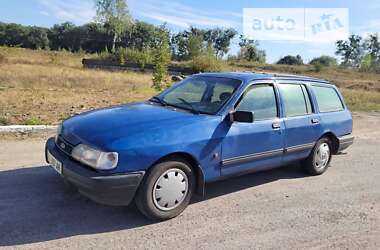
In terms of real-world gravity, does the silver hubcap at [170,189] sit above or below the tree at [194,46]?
below

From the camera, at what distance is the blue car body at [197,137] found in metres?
3.47

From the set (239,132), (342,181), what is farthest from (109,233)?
(342,181)

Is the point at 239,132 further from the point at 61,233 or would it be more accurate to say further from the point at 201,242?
the point at 61,233

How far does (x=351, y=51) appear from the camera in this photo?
89.7 m

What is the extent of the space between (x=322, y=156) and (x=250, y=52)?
242 ft

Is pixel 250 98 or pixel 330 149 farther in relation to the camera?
pixel 330 149

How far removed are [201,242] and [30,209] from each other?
181 centimetres

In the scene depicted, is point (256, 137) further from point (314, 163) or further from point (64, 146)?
point (64, 146)

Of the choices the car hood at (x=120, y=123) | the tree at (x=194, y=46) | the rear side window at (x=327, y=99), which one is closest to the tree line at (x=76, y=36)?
the tree at (x=194, y=46)

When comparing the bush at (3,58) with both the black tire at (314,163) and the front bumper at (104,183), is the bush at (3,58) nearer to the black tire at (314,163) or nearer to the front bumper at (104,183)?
the black tire at (314,163)

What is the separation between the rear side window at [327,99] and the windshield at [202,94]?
5.52 ft

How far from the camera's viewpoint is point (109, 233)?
3412 millimetres

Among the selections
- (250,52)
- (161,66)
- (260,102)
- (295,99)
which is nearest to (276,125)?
(260,102)

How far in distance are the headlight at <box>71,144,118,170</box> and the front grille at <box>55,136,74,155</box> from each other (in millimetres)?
247
